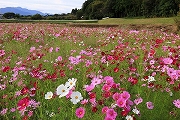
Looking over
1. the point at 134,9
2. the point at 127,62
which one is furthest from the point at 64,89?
the point at 134,9

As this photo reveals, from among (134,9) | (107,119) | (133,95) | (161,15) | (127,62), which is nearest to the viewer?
(107,119)

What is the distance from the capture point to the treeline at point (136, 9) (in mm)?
52906

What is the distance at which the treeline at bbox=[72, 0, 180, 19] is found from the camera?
52.9 m

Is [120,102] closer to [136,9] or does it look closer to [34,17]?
[136,9]

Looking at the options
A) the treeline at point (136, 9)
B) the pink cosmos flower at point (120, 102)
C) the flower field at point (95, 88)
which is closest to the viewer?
the pink cosmos flower at point (120, 102)

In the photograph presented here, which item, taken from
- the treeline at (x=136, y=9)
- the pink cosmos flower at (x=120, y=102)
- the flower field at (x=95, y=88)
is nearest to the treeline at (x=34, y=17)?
the treeline at (x=136, y=9)

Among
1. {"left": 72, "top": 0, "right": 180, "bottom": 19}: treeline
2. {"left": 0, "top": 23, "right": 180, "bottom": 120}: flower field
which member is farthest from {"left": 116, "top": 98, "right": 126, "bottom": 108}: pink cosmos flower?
{"left": 72, "top": 0, "right": 180, "bottom": 19}: treeline

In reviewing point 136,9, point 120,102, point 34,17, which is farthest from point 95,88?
point 34,17

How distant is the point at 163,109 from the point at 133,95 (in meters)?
0.56

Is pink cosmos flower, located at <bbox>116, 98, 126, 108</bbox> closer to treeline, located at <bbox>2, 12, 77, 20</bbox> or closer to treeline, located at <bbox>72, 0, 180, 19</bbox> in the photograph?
treeline, located at <bbox>72, 0, 180, 19</bbox>

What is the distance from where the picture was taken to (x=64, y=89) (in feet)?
6.57

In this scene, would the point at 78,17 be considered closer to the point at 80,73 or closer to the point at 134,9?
the point at 134,9

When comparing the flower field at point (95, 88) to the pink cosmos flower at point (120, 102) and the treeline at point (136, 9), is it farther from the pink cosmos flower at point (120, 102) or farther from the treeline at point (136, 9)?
the treeline at point (136, 9)

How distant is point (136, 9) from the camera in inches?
2566
